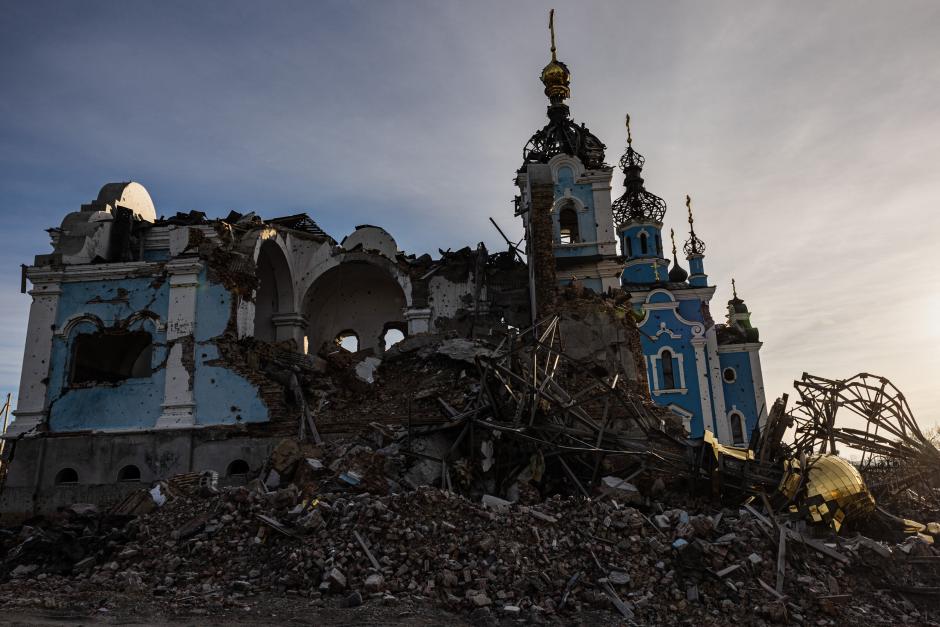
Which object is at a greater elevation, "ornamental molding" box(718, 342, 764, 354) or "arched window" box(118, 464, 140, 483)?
"ornamental molding" box(718, 342, 764, 354)

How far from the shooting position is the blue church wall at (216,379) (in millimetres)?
13766

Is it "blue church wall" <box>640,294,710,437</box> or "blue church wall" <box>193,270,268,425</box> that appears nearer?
"blue church wall" <box>193,270,268,425</box>

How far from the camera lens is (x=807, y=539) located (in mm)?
7938

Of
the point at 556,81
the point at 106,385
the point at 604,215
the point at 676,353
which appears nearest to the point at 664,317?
the point at 676,353

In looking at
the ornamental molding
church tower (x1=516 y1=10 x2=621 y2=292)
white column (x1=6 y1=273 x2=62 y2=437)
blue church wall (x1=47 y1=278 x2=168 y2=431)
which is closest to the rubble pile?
blue church wall (x1=47 y1=278 x2=168 y2=431)

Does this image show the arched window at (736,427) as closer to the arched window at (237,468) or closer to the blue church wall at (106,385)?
the arched window at (237,468)

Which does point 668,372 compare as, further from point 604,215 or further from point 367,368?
point 367,368

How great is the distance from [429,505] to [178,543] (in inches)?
129

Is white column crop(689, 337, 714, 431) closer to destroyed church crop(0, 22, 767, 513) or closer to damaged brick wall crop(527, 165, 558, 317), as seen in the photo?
destroyed church crop(0, 22, 767, 513)

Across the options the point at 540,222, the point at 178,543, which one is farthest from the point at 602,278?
the point at 178,543

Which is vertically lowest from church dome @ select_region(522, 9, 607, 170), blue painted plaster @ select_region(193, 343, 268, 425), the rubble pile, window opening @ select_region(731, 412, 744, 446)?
the rubble pile

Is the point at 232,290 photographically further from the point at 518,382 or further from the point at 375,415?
the point at 518,382

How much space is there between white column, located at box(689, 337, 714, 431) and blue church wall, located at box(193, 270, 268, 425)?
20677 mm

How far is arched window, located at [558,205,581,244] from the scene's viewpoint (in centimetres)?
2625
